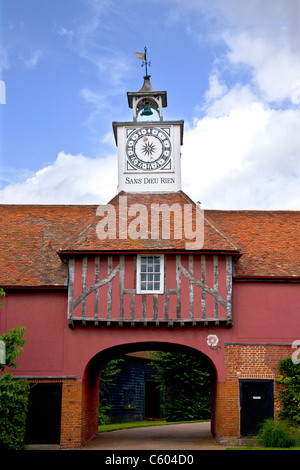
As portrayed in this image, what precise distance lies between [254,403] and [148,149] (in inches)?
413

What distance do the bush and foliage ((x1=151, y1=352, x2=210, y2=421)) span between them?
13568 millimetres

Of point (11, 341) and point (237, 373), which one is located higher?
point (11, 341)

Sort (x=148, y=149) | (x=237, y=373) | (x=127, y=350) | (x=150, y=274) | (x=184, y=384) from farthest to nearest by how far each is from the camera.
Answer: (x=184, y=384), (x=148, y=149), (x=127, y=350), (x=150, y=274), (x=237, y=373)

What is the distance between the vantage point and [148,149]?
22.5 m

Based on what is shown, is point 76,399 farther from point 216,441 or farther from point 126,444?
point 216,441

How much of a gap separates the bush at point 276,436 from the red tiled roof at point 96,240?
477 centimetres

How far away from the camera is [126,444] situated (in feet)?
61.4

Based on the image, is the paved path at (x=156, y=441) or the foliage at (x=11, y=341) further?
the paved path at (x=156, y=441)

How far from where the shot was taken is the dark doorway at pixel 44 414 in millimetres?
17425

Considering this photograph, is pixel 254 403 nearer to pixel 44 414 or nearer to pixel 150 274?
pixel 150 274

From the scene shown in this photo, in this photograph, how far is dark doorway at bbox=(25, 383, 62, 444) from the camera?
1742 cm

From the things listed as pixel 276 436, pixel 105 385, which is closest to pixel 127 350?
pixel 276 436

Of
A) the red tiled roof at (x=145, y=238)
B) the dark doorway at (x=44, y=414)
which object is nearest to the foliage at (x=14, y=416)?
the dark doorway at (x=44, y=414)

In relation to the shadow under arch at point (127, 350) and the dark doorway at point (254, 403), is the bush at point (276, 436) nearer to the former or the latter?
the dark doorway at point (254, 403)
